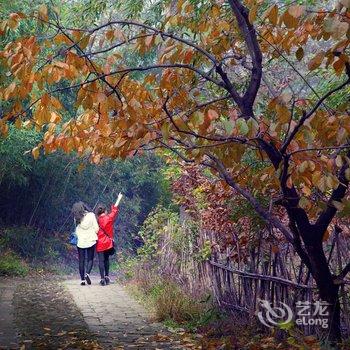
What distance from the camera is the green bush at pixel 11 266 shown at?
13120 millimetres

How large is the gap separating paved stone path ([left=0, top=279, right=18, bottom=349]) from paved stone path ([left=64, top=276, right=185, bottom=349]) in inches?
32.8

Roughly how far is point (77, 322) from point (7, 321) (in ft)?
2.67

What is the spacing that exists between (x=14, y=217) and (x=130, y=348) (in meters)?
11.5

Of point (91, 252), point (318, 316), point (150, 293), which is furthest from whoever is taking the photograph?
point (91, 252)

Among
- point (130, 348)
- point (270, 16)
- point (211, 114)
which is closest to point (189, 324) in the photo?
point (130, 348)

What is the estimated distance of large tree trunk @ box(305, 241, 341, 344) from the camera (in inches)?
179

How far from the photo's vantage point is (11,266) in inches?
527

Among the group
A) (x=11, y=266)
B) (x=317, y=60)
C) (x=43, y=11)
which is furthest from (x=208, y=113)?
(x=11, y=266)

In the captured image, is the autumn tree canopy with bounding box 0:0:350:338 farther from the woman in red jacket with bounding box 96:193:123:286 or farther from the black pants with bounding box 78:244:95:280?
the black pants with bounding box 78:244:95:280

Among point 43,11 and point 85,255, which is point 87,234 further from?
point 43,11

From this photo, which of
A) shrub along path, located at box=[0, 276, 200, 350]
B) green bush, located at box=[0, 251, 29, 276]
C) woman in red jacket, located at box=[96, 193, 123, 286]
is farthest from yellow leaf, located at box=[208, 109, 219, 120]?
green bush, located at box=[0, 251, 29, 276]

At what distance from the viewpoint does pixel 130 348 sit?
5516mm

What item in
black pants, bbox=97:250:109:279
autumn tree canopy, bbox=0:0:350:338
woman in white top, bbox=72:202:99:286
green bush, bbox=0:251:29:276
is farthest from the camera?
green bush, bbox=0:251:29:276

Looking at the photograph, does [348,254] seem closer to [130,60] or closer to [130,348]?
[130,348]
